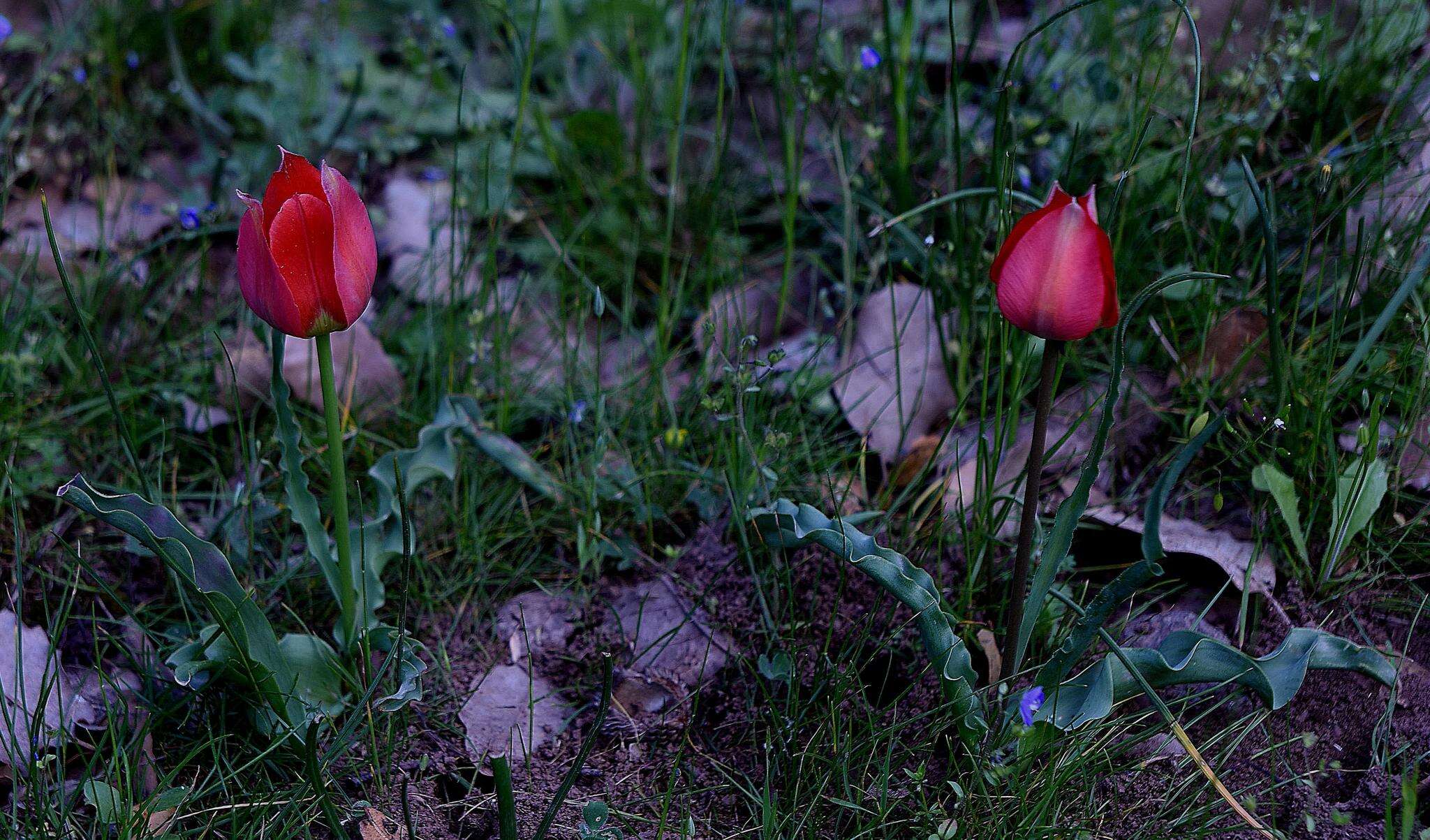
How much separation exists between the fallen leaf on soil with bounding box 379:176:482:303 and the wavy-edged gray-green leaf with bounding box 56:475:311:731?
3.10ft

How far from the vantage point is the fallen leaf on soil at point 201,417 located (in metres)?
2.18

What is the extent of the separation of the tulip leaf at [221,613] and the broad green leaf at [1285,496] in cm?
148

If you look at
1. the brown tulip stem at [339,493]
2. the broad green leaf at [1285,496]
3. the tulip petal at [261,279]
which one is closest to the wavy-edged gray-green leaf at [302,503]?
the brown tulip stem at [339,493]

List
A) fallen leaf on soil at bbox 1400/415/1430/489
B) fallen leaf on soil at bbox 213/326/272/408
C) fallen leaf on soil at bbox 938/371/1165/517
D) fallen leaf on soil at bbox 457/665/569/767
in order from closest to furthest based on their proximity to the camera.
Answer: fallen leaf on soil at bbox 457/665/569/767
fallen leaf on soil at bbox 1400/415/1430/489
fallen leaf on soil at bbox 938/371/1165/517
fallen leaf on soil at bbox 213/326/272/408

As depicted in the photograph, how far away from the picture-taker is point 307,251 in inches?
55.2

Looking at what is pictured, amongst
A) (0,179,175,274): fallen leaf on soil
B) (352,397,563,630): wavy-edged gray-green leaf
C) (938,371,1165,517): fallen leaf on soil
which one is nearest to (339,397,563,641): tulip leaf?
(352,397,563,630): wavy-edged gray-green leaf

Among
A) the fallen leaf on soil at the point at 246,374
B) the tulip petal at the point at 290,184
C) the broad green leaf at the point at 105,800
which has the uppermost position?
the tulip petal at the point at 290,184

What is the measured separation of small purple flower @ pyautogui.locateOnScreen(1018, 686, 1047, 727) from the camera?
1497 millimetres

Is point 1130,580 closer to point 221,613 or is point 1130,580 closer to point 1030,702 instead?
point 1030,702

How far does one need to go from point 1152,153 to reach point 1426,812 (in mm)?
1398

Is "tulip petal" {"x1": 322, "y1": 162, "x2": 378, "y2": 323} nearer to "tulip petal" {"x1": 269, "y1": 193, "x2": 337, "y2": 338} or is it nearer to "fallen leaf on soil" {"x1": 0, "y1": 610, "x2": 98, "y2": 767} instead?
"tulip petal" {"x1": 269, "y1": 193, "x2": 337, "y2": 338}

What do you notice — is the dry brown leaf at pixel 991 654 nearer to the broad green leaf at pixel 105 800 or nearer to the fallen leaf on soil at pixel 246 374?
the broad green leaf at pixel 105 800

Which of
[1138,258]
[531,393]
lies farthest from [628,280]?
[1138,258]

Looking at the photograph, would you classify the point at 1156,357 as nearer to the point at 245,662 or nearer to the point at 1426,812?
the point at 1426,812
